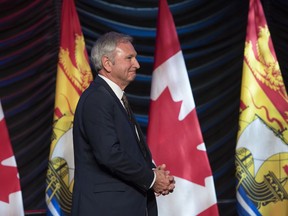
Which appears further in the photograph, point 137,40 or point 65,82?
point 137,40

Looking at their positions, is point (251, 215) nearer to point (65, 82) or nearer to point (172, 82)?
point (172, 82)

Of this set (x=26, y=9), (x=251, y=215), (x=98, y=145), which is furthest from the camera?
(x=26, y=9)

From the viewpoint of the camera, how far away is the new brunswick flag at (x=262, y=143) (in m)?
4.22

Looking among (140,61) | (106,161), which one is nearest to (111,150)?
(106,161)

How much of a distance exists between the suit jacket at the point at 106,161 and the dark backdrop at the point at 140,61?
214 cm

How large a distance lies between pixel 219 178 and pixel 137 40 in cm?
117

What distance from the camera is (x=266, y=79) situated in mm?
4293

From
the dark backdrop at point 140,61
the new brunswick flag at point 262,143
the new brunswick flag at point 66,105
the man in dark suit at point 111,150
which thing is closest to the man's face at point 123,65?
the man in dark suit at point 111,150

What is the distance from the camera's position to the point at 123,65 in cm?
265

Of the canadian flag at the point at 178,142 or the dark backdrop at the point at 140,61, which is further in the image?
the dark backdrop at the point at 140,61

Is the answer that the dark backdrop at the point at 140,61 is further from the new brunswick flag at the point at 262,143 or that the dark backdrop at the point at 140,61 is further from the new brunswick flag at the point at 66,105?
the new brunswick flag at the point at 262,143

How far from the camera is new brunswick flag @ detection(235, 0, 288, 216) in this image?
4.22m

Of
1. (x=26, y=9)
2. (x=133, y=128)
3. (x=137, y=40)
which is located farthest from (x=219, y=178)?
(x=133, y=128)

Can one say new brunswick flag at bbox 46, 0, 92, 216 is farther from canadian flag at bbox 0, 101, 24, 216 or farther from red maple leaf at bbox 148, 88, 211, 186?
red maple leaf at bbox 148, 88, 211, 186
